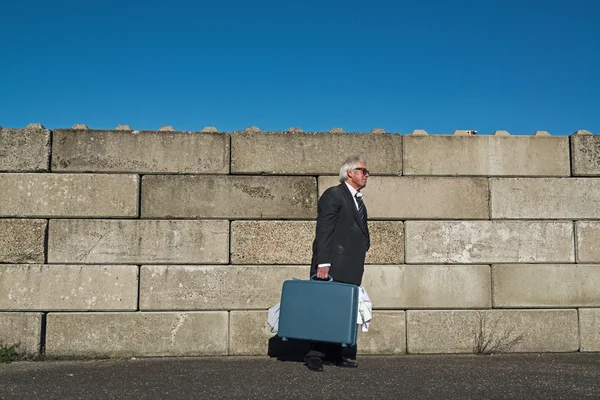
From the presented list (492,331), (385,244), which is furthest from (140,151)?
(492,331)

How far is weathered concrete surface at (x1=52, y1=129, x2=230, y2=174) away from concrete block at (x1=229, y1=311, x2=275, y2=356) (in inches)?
58.6

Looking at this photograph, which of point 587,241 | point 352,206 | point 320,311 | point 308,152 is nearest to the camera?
point 320,311

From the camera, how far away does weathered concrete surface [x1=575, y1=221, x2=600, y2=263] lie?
22.2 feet

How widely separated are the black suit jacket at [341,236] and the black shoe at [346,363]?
707 mm

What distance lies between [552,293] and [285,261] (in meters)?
2.82

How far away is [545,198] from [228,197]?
335cm

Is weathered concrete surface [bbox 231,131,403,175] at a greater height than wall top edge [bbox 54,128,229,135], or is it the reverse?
wall top edge [bbox 54,128,229,135]

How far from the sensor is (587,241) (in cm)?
678

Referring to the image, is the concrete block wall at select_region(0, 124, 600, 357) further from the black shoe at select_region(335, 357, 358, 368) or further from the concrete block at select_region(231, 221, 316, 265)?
the black shoe at select_region(335, 357, 358, 368)

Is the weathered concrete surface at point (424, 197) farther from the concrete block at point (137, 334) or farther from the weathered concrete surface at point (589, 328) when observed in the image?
the concrete block at point (137, 334)

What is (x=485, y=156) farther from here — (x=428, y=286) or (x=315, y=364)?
(x=315, y=364)

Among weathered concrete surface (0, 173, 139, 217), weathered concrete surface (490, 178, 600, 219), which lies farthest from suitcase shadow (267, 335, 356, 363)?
weathered concrete surface (490, 178, 600, 219)

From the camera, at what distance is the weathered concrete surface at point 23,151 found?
6438 millimetres

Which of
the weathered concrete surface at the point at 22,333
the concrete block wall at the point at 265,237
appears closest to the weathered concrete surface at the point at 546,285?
the concrete block wall at the point at 265,237
